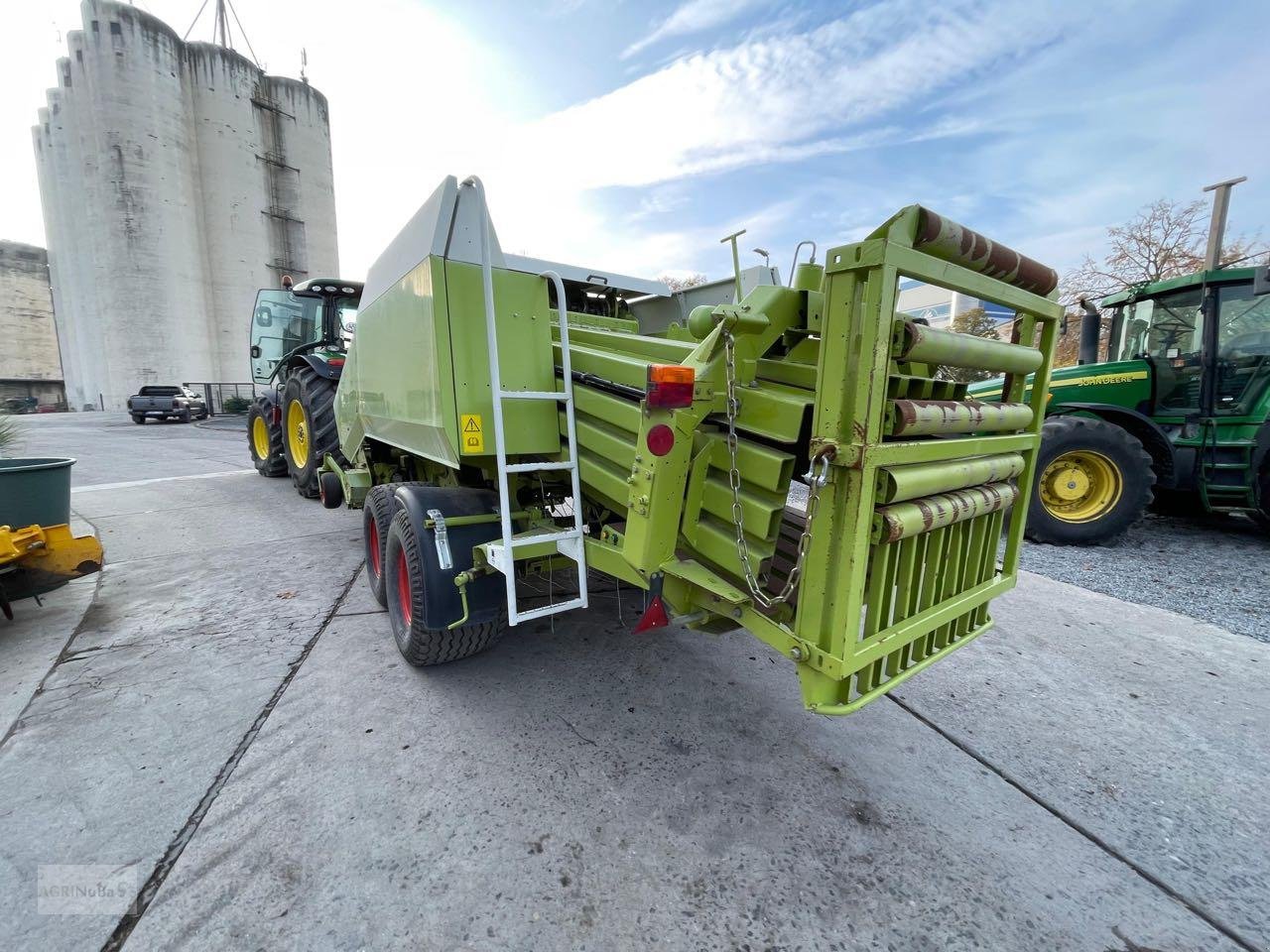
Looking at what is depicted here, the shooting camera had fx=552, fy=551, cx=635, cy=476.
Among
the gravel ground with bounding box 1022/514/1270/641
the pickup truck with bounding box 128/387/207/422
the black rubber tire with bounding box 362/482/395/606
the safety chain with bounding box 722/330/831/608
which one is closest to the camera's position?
the safety chain with bounding box 722/330/831/608

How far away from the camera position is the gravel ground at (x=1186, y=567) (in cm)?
375

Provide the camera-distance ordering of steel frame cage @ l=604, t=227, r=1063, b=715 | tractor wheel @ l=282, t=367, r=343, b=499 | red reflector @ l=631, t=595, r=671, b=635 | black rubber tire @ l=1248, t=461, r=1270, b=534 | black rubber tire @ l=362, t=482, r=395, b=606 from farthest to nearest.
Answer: tractor wheel @ l=282, t=367, r=343, b=499 < black rubber tire @ l=1248, t=461, r=1270, b=534 < black rubber tire @ l=362, t=482, r=395, b=606 < red reflector @ l=631, t=595, r=671, b=635 < steel frame cage @ l=604, t=227, r=1063, b=715

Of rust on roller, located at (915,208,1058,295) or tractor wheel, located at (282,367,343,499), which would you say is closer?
rust on roller, located at (915,208,1058,295)

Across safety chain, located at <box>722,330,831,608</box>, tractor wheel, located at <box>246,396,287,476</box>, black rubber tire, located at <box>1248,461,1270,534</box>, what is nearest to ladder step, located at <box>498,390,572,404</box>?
safety chain, located at <box>722,330,831,608</box>

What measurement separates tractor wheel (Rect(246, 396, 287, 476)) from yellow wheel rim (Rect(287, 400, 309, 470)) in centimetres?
73

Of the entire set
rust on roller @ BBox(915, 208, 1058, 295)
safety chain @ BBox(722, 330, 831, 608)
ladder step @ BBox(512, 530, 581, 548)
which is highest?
rust on roller @ BBox(915, 208, 1058, 295)

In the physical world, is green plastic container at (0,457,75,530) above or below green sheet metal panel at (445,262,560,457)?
below

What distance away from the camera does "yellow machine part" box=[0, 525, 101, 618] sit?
10.4 feet

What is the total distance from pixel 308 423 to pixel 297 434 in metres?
1.10

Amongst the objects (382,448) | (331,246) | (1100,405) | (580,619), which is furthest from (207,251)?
(1100,405)

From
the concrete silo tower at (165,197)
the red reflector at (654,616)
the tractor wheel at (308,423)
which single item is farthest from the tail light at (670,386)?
the concrete silo tower at (165,197)

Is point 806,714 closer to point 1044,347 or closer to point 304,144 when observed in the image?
point 1044,347

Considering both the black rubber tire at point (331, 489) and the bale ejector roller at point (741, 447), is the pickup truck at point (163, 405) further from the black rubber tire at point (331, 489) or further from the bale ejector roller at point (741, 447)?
Result: the bale ejector roller at point (741, 447)

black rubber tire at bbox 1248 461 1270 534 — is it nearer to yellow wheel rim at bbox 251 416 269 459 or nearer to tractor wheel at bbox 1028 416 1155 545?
tractor wheel at bbox 1028 416 1155 545
